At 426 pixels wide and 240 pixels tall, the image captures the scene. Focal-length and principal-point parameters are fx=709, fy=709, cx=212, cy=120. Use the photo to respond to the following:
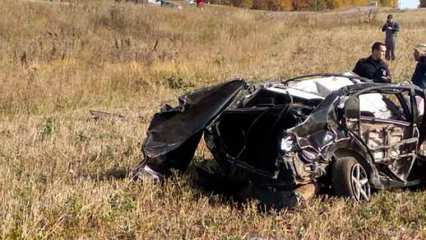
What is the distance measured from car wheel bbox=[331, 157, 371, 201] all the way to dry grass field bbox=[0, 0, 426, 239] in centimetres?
12

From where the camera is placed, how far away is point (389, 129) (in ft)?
22.5

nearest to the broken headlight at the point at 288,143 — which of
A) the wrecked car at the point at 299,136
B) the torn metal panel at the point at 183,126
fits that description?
the wrecked car at the point at 299,136

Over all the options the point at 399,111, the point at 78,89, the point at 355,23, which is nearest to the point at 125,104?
the point at 78,89

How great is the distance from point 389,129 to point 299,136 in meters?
1.25

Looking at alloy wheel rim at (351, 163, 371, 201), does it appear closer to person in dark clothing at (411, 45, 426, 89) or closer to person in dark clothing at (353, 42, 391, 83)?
person in dark clothing at (353, 42, 391, 83)

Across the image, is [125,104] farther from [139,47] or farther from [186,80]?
[139,47]

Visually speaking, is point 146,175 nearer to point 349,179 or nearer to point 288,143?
point 288,143

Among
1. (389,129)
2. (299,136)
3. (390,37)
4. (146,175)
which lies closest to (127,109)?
(146,175)

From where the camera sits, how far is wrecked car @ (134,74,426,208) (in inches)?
241

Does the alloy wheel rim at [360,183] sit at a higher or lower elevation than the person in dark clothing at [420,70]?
lower

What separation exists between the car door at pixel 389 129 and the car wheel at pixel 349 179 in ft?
0.98

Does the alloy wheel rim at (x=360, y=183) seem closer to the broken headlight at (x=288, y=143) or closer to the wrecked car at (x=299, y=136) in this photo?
the wrecked car at (x=299, y=136)

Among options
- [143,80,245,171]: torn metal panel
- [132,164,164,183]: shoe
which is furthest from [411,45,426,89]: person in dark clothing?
[132,164,164,183]: shoe

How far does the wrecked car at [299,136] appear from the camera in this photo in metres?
6.13
